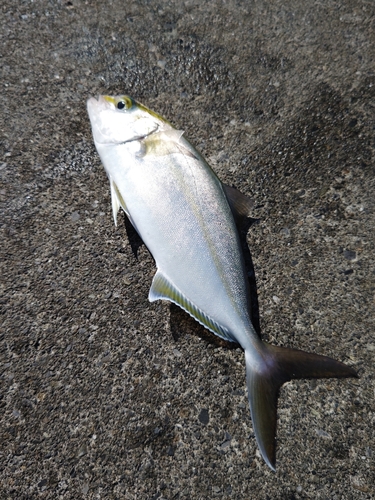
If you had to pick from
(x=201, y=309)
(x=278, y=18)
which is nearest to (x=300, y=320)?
(x=201, y=309)

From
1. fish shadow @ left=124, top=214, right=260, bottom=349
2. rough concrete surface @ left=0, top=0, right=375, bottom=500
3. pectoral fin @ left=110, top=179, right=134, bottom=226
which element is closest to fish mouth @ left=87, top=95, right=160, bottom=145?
pectoral fin @ left=110, top=179, right=134, bottom=226

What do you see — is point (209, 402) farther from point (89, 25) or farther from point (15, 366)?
point (89, 25)

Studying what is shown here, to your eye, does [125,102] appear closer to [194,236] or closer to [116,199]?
[116,199]

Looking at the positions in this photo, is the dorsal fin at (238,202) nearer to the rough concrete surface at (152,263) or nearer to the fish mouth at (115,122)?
the rough concrete surface at (152,263)

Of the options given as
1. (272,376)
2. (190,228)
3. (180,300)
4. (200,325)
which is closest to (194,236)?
(190,228)

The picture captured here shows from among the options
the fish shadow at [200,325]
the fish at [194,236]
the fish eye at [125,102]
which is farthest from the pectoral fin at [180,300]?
the fish eye at [125,102]

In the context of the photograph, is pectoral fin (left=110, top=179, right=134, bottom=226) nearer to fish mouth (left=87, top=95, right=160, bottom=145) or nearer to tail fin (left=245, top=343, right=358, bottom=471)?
fish mouth (left=87, top=95, right=160, bottom=145)

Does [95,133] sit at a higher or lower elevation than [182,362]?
higher
